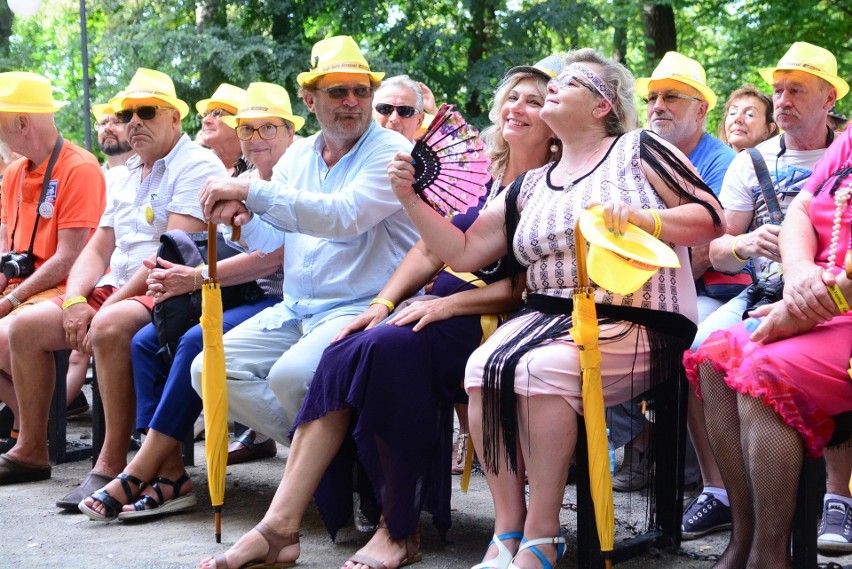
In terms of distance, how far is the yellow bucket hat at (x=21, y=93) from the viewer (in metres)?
5.98

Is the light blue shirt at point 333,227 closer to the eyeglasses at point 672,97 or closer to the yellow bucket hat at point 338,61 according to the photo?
the yellow bucket hat at point 338,61

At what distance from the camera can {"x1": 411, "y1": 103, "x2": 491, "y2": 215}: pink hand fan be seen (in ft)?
12.6

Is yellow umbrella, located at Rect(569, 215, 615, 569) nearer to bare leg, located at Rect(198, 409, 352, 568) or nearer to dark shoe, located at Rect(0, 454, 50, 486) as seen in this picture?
bare leg, located at Rect(198, 409, 352, 568)

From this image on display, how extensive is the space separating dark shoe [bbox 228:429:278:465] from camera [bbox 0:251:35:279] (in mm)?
1563

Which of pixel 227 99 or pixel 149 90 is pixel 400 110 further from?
pixel 149 90

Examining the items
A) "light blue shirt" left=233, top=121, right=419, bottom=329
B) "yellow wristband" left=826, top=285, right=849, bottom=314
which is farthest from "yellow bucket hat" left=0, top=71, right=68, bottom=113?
"yellow wristband" left=826, top=285, right=849, bottom=314

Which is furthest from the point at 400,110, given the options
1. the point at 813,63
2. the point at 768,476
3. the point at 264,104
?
the point at 768,476

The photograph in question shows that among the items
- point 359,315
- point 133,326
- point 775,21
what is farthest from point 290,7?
point 359,315

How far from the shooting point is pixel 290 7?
13664mm

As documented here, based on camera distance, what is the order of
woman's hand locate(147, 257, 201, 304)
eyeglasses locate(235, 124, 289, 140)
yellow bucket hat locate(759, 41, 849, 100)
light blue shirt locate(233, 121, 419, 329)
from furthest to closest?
eyeglasses locate(235, 124, 289, 140) < woman's hand locate(147, 257, 201, 304) < yellow bucket hat locate(759, 41, 849, 100) < light blue shirt locate(233, 121, 419, 329)

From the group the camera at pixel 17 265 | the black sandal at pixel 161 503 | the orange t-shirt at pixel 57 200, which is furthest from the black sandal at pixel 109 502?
the camera at pixel 17 265

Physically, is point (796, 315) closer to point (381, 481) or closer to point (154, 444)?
point (381, 481)

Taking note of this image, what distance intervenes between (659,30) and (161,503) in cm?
1103

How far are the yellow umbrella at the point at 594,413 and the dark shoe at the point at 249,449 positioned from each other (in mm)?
2857
